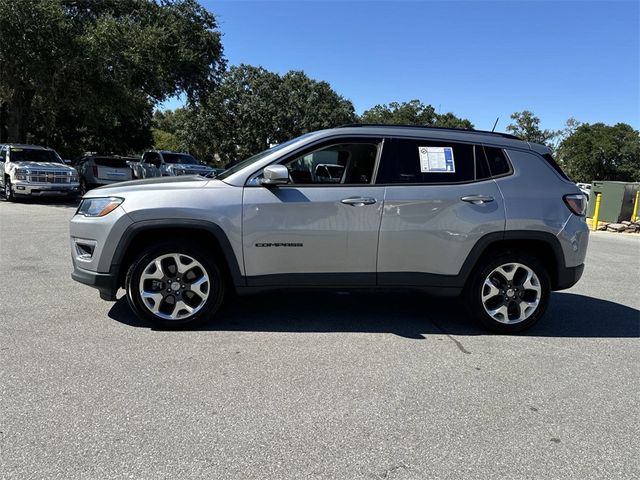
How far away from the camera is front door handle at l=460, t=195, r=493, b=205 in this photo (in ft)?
15.3

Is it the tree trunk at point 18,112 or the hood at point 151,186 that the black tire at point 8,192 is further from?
the hood at point 151,186

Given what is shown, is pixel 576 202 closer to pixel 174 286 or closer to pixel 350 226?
pixel 350 226

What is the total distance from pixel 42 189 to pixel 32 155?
1823mm

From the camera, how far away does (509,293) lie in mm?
4836

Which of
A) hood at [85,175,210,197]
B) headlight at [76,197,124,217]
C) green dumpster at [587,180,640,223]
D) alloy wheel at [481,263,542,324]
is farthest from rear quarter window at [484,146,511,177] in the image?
green dumpster at [587,180,640,223]

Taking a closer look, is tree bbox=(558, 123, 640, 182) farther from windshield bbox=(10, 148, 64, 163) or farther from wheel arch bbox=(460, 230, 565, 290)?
wheel arch bbox=(460, 230, 565, 290)

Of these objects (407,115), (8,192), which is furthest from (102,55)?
(407,115)

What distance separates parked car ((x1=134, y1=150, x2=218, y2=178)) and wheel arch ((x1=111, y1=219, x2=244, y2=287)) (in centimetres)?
1723

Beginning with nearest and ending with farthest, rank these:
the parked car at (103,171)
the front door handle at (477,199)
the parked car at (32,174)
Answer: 1. the front door handle at (477,199)
2. the parked car at (32,174)
3. the parked car at (103,171)

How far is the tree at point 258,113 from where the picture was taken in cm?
4603

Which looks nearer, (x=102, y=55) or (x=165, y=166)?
(x=102, y=55)

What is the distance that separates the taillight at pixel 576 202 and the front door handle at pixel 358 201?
1.82 meters

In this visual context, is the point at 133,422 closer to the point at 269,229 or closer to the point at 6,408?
the point at 6,408

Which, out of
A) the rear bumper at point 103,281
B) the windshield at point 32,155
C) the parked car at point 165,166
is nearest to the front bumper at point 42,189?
the windshield at point 32,155
